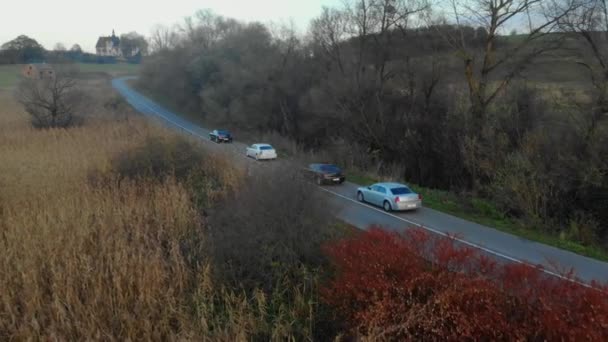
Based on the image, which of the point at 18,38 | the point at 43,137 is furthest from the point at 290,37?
the point at 18,38

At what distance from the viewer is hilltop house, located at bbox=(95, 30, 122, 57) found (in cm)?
14938

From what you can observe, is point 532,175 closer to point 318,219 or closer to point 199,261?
point 318,219

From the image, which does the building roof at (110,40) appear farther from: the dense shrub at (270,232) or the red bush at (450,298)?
the red bush at (450,298)

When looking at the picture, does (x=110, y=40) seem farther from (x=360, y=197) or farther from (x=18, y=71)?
(x=360, y=197)

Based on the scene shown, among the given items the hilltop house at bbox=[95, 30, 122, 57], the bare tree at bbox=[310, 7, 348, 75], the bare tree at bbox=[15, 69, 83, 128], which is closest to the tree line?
the bare tree at bbox=[310, 7, 348, 75]

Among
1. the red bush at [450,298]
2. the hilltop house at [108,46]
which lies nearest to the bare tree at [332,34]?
the red bush at [450,298]

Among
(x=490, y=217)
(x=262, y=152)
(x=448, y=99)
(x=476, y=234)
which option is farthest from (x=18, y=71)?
(x=476, y=234)

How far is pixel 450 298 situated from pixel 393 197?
11396 mm

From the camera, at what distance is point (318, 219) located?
9617 mm

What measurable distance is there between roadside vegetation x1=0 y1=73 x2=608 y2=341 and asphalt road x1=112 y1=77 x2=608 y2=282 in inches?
90.5

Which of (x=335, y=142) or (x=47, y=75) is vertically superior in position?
(x=47, y=75)

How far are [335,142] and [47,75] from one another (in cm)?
2343

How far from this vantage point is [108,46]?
493 feet

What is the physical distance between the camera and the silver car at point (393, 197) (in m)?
17.3
